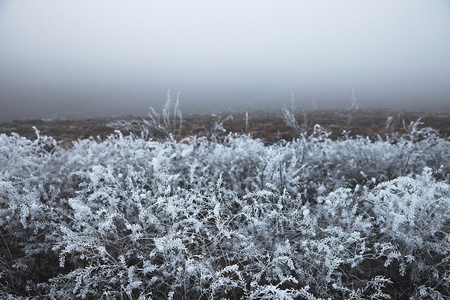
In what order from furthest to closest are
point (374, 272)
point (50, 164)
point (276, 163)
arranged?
point (50, 164)
point (276, 163)
point (374, 272)

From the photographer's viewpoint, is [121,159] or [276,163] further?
[121,159]

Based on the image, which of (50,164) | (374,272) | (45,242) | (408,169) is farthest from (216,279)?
(408,169)

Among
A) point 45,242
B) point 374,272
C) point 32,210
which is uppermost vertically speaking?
point 32,210

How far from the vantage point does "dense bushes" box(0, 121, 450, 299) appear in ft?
9.50

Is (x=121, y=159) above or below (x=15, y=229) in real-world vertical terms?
above

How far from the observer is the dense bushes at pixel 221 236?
9.50 ft

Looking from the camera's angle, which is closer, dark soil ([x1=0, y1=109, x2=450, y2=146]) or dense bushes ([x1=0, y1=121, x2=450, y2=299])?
dense bushes ([x1=0, y1=121, x2=450, y2=299])

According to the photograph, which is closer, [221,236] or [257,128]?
[221,236]

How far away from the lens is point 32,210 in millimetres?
3658

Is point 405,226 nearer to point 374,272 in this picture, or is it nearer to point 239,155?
point 374,272

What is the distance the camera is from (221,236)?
3.23 m

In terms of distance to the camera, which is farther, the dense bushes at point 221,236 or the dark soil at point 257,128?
the dark soil at point 257,128

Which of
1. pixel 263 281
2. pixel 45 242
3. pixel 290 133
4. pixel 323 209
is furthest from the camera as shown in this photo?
pixel 290 133

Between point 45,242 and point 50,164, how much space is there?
2.90 m
